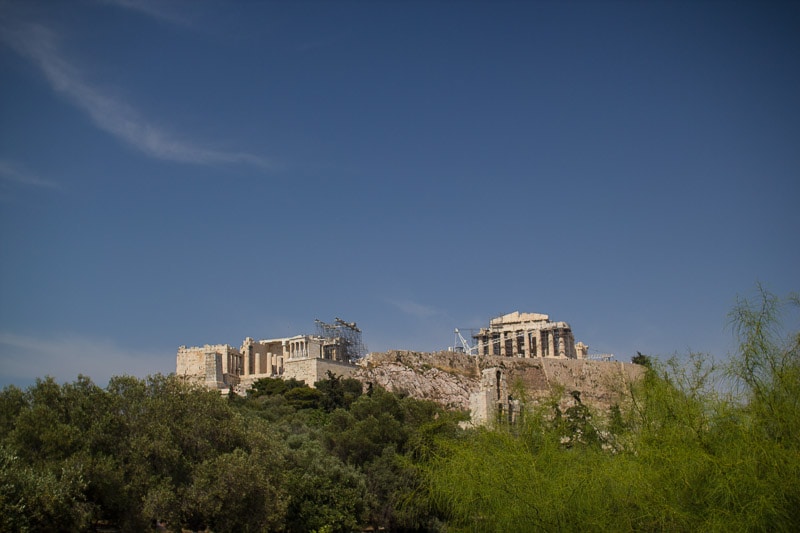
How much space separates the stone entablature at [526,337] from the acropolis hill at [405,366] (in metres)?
0.12

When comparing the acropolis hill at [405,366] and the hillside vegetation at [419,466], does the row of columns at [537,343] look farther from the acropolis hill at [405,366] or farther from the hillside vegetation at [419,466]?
the hillside vegetation at [419,466]

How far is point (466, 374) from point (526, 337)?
43.7 ft

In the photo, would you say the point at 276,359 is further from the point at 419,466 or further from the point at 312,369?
the point at 419,466

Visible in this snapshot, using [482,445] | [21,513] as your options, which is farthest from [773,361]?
[21,513]

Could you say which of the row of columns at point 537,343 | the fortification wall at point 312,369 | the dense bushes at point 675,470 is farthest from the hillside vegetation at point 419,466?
the row of columns at point 537,343

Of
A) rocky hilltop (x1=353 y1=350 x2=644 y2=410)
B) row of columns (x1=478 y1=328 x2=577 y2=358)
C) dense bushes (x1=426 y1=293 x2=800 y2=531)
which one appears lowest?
dense bushes (x1=426 y1=293 x2=800 y2=531)

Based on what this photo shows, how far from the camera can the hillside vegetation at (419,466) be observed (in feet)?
39.8

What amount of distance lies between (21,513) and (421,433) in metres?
15.1

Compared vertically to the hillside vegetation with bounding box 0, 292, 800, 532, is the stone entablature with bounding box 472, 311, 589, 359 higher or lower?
higher

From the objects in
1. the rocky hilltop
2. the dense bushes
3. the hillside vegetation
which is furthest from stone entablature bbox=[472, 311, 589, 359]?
the dense bushes

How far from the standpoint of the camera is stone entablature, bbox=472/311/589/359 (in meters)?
71.6

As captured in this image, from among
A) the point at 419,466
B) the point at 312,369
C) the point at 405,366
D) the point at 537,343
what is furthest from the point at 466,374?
the point at 419,466

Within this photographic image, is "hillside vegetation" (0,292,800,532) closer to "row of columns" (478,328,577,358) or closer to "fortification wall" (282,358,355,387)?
"fortification wall" (282,358,355,387)

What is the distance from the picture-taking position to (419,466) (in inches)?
863
